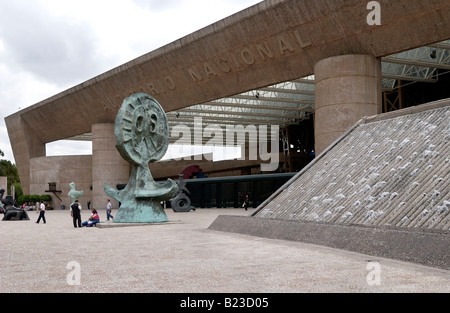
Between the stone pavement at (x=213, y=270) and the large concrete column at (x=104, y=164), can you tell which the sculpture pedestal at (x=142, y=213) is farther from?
the large concrete column at (x=104, y=164)

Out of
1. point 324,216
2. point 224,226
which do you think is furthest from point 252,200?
point 324,216

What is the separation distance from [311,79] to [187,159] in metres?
25.5

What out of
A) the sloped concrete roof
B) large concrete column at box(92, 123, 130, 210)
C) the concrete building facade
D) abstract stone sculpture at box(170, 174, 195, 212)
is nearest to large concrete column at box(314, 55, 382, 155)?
the concrete building facade

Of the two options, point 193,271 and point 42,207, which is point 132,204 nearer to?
point 42,207

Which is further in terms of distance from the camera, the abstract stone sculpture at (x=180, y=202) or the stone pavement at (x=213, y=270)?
the abstract stone sculpture at (x=180, y=202)

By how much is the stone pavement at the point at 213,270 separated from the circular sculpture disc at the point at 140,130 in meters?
7.98

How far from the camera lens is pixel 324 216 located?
440 inches

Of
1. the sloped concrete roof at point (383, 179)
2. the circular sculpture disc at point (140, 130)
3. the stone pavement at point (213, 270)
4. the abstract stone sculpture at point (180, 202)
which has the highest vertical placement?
the circular sculpture disc at point (140, 130)

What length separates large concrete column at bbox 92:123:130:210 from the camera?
4228 centimetres

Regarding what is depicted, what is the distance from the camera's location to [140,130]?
1922 centimetres

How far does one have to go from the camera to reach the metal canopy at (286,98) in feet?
101

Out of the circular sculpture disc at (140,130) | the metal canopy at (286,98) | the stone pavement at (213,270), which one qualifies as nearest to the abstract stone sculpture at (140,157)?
the circular sculpture disc at (140,130)

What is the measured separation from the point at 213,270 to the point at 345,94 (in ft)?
62.9

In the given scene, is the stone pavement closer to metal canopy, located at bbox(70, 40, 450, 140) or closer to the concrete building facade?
the concrete building facade
